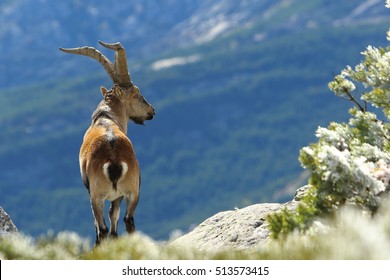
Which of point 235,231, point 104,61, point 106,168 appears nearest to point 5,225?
point 106,168

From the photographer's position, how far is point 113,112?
20.8 m

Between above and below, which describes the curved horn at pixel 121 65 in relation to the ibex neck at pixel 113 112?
above

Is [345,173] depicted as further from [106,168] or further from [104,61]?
[104,61]

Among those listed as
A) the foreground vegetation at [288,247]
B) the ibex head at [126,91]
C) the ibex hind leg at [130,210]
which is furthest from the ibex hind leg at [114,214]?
the foreground vegetation at [288,247]

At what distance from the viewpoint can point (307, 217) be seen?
39.7ft

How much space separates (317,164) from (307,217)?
802mm

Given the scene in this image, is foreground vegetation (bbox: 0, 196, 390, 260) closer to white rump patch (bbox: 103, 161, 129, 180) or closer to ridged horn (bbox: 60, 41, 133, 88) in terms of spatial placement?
white rump patch (bbox: 103, 161, 129, 180)

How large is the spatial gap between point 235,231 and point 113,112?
5.16 m

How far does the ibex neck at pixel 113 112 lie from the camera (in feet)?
65.6

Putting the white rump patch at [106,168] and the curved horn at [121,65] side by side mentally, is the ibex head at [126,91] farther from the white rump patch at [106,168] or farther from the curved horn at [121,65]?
the white rump patch at [106,168]

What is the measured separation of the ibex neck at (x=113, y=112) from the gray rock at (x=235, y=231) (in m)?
2.96

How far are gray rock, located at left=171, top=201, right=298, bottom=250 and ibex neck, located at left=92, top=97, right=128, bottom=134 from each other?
296 centimetres
